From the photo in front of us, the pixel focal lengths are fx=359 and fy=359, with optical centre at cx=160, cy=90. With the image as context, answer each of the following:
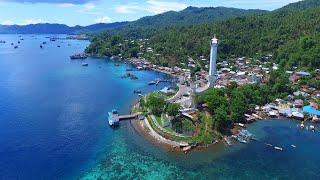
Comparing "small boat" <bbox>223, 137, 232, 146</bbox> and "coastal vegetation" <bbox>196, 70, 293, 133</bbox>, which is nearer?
"small boat" <bbox>223, 137, 232, 146</bbox>

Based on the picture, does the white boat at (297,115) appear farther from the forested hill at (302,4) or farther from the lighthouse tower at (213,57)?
the forested hill at (302,4)

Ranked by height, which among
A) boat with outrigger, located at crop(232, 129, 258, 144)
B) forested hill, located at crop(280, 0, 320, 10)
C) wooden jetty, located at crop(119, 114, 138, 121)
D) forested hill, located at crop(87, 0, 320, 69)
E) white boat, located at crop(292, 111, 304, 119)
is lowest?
boat with outrigger, located at crop(232, 129, 258, 144)

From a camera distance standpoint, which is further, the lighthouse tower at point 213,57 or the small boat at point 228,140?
the lighthouse tower at point 213,57

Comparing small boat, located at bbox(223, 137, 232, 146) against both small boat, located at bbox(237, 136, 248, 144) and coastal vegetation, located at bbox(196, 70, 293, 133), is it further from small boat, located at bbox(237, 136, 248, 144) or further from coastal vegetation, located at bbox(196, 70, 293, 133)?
coastal vegetation, located at bbox(196, 70, 293, 133)

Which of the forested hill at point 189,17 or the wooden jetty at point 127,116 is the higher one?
the forested hill at point 189,17

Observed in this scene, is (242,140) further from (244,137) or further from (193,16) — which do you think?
(193,16)

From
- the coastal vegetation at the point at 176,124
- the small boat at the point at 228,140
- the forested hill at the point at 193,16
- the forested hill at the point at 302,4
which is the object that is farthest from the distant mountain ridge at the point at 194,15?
the small boat at the point at 228,140

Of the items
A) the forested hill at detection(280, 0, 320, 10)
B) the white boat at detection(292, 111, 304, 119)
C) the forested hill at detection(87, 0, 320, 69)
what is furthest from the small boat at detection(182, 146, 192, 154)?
the forested hill at detection(280, 0, 320, 10)

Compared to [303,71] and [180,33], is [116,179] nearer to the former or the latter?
[303,71]

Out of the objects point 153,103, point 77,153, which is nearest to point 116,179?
point 77,153

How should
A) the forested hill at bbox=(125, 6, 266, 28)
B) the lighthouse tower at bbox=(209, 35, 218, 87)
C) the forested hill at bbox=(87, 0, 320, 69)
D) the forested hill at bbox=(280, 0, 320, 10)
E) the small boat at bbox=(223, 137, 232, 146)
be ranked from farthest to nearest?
1. the forested hill at bbox=(125, 6, 266, 28)
2. the forested hill at bbox=(280, 0, 320, 10)
3. the forested hill at bbox=(87, 0, 320, 69)
4. the lighthouse tower at bbox=(209, 35, 218, 87)
5. the small boat at bbox=(223, 137, 232, 146)
